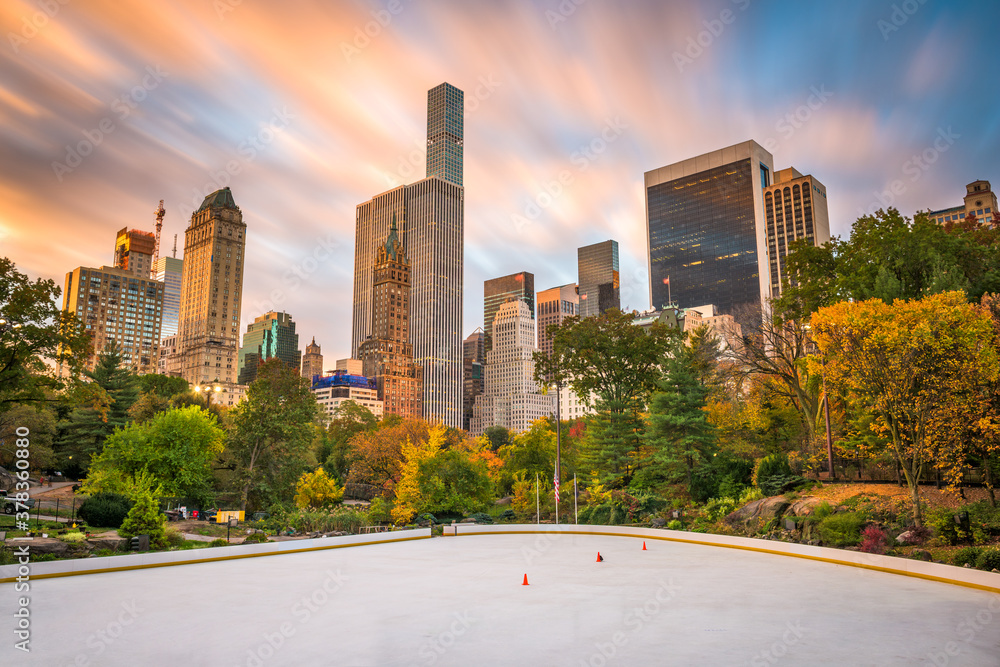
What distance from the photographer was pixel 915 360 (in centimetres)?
2567

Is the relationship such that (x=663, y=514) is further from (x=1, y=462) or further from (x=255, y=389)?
(x=1, y=462)

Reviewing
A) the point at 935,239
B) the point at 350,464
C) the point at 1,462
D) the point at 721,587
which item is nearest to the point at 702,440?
the point at 935,239

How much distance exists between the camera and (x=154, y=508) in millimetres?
27812

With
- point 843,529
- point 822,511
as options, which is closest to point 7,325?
point 843,529

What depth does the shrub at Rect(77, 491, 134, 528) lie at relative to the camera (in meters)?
33.3

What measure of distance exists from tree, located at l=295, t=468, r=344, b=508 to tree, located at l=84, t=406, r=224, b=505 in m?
9.33

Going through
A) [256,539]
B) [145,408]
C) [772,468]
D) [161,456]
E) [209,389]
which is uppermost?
[209,389]

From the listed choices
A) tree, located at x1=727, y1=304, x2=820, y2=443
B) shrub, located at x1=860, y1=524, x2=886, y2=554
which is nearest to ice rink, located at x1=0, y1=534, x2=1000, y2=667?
shrub, located at x1=860, y1=524, x2=886, y2=554

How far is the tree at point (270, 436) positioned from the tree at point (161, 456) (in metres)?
9.25

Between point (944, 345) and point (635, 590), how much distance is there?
1719cm

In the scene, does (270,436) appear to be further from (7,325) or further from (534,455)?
(7,325)

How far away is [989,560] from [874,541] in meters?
5.62

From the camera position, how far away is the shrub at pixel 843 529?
27.1 m

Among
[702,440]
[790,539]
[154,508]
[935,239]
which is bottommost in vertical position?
[790,539]
